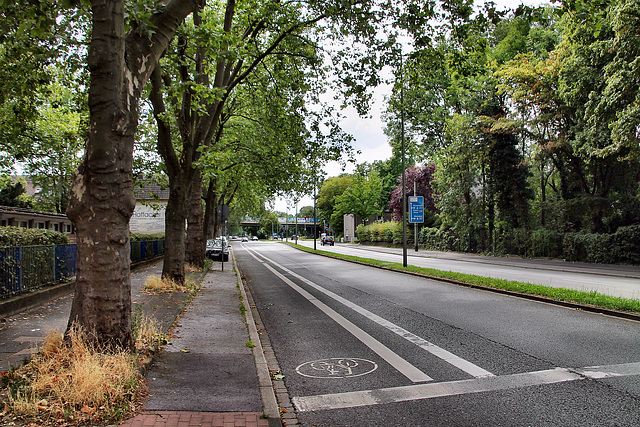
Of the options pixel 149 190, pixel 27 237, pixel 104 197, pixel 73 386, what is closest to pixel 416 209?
pixel 149 190

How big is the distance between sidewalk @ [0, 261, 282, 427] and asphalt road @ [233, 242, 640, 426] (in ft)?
1.49

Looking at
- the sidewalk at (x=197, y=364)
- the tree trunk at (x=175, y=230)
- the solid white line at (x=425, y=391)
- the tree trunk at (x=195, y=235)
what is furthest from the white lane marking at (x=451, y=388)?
the tree trunk at (x=195, y=235)

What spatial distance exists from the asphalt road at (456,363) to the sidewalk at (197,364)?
1.49 ft

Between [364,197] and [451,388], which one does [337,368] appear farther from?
[364,197]

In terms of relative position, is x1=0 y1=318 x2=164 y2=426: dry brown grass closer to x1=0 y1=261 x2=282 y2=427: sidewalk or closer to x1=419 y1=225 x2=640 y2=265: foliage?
x1=0 y1=261 x2=282 y2=427: sidewalk

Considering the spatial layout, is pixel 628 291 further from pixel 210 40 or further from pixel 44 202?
pixel 44 202

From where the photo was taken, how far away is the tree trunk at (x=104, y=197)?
496cm

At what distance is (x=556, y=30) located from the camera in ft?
96.6

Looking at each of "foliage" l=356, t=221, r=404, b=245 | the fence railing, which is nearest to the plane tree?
the fence railing

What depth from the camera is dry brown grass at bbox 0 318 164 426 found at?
3584 mm

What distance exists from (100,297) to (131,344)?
27.7 inches

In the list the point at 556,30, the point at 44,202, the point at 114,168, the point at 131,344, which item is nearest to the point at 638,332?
the point at 131,344

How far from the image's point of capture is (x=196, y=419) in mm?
3729

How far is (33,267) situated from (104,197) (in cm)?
632
